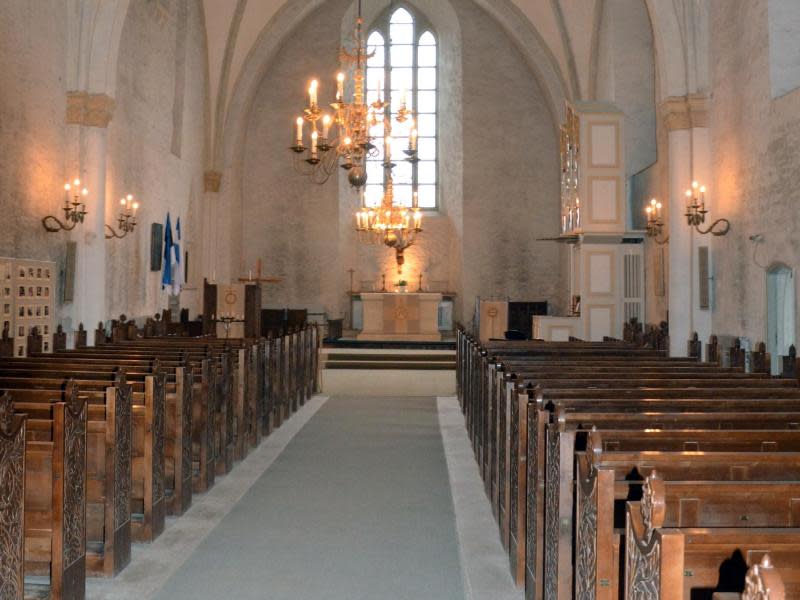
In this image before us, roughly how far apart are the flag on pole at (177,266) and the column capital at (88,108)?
202 inches

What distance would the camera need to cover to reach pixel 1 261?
1069 centimetres

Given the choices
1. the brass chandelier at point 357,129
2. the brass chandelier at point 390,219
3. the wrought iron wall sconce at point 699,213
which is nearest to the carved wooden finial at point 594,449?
the brass chandelier at point 357,129

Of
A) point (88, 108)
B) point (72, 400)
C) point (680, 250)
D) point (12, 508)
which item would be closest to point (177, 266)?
point (88, 108)

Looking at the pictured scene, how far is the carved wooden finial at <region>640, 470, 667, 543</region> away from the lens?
2.27 m

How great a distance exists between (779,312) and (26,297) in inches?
389

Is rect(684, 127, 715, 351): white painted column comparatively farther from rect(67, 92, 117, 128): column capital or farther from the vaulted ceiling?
rect(67, 92, 117, 128): column capital

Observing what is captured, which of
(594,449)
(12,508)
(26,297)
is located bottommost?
(12,508)

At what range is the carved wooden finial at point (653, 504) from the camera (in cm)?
227

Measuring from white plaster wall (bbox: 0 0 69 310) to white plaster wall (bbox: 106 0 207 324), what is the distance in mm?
1739

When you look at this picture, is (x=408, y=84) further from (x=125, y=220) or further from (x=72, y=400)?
(x=72, y=400)

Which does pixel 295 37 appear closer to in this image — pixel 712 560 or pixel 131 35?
pixel 131 35

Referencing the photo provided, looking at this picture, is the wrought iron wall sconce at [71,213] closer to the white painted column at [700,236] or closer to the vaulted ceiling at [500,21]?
the vaulted ceiling at [500,21]

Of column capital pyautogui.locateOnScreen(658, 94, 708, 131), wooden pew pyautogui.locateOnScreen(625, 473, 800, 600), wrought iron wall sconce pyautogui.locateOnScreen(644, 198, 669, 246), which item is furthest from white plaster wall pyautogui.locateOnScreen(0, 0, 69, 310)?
wooden pew pyautogui.locateOnScreen(625, 473, 800, 600)

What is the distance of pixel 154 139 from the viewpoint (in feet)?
56.2
